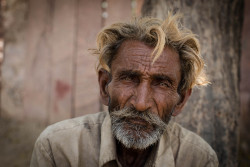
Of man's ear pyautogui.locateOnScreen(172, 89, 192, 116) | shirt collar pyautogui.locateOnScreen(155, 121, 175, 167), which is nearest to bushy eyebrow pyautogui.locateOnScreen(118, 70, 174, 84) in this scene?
man's ear pyautogui.locateOnScreen(172, 89, 192, 116)

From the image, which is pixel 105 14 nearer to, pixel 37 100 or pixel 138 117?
pixel 37 100

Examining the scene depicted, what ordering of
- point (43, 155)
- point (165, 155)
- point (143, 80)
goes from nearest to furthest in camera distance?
point (143, 80), point (43, 155), point (165, 155)

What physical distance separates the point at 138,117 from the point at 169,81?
1.37 feet

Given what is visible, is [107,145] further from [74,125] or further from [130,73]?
[130,73]

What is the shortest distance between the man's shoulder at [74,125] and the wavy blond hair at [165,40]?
18.2 inches

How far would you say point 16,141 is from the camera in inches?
171

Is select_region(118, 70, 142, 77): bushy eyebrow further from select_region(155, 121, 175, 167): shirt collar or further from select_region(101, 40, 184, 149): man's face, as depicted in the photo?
select_region(155, 121, 175, 167): shirt collar

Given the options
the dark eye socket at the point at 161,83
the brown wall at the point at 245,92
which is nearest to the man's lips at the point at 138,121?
the dark eye socket at the point at 161,83

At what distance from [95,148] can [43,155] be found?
0.42 m

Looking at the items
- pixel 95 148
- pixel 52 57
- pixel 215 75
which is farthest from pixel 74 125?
pixel 52 57

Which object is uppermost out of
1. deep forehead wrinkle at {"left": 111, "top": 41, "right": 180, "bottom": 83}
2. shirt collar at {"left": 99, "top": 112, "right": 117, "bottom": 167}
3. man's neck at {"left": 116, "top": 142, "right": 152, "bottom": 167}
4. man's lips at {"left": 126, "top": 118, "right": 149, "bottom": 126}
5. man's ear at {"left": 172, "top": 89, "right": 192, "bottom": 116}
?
deep forehead wrinkle at {"left": 111, "top": 41, "right": 180, "bottom": 83}

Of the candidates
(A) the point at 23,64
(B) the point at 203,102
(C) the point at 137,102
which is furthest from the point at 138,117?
(A) the point at 23,64

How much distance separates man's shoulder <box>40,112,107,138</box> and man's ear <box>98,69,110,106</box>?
0.20 metres

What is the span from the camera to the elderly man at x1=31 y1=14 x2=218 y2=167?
2.15 meters
